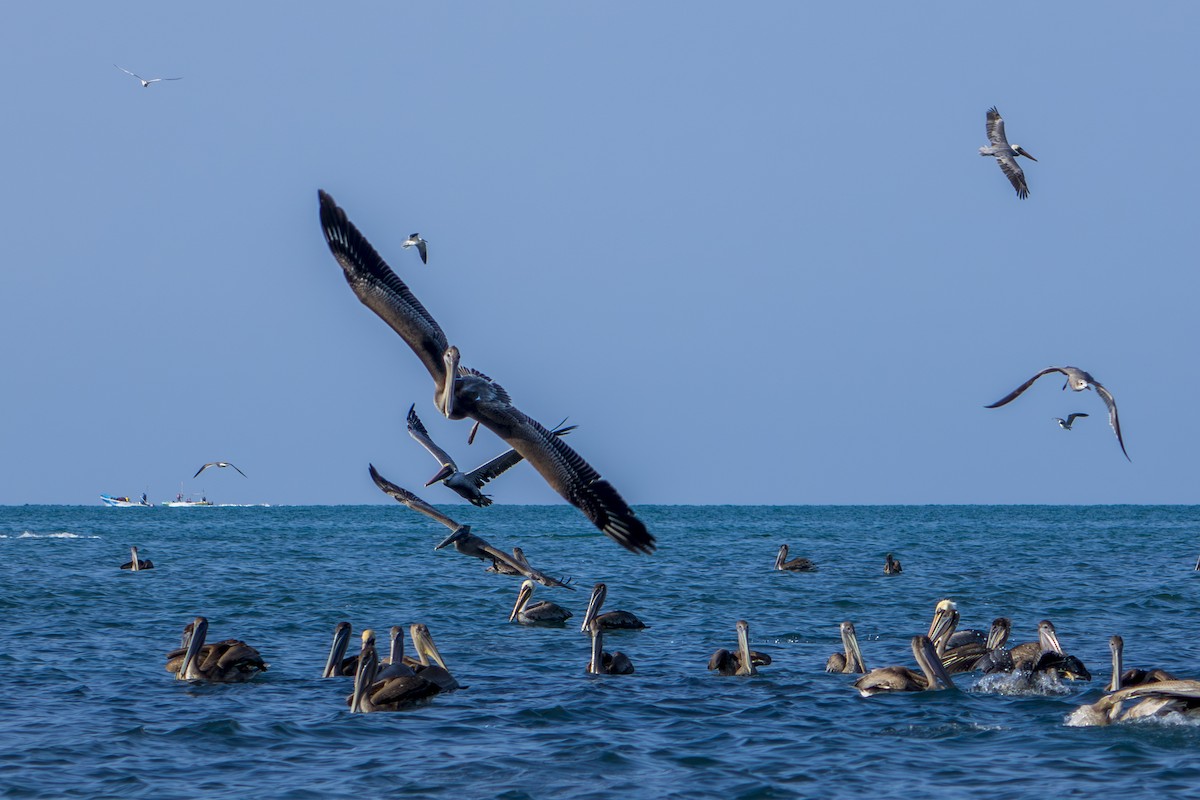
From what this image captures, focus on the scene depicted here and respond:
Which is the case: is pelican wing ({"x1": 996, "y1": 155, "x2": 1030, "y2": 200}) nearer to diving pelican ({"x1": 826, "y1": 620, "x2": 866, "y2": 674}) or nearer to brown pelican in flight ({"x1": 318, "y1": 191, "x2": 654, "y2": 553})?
diving pelican ({"x1": 826, "y1": 620, "x2": 866, "y2": 674})

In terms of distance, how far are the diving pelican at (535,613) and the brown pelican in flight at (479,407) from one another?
11739 mm

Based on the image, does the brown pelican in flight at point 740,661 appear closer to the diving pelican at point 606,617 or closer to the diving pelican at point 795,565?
the diving pelican at point 606,617

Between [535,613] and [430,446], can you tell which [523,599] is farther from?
[430,446]

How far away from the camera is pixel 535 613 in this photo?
22656 millimetres

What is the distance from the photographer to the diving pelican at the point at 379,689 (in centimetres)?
1436

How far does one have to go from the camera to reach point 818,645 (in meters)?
19.9

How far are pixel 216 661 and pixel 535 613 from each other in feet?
23.8

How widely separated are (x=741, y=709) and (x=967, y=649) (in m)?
4.21

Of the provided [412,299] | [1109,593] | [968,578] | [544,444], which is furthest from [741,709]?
[968,578]

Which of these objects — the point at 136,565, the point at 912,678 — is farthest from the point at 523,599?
the point at 136,565

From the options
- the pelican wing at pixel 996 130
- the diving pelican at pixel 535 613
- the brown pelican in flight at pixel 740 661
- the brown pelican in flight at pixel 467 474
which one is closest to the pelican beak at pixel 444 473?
the brown pelican in flight at pixel 467 474

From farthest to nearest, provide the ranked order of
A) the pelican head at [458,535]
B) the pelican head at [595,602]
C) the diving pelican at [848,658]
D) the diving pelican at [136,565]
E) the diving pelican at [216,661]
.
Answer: the diving pelican at [136,565] < the pelican head at [595,602] < the pelican head at [458,535] < the diving pelican at [848,658] < the diving pelican at [216,661]

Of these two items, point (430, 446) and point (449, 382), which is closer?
point (449, 382)

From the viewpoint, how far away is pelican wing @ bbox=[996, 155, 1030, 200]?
910 inches
